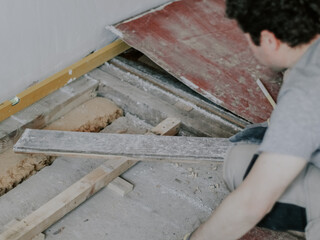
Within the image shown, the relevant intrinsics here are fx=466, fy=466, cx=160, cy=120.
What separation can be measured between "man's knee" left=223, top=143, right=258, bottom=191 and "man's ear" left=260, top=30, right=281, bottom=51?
455 millimetres

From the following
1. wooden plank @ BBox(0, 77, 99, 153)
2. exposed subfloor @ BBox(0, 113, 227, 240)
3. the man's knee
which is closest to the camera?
the man's knee

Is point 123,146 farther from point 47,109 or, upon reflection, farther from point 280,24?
point 280,24

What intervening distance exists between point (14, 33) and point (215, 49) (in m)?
1.33

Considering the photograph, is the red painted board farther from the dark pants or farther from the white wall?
the dark pants

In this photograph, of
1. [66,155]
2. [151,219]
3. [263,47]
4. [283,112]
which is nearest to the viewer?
[283,112]

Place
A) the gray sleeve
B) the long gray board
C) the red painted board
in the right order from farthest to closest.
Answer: the red painted board, the long gray board, the gray sleeve

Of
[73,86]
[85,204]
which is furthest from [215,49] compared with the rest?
[85,204]

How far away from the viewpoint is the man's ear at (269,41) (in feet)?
5.05

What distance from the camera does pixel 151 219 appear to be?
2.29 m

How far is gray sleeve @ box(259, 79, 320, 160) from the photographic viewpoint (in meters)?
1.40

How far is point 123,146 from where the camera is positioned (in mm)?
2475

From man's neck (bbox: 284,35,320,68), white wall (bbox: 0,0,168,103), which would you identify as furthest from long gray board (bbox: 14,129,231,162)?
man's neck (bbox: 284,35,320,68)

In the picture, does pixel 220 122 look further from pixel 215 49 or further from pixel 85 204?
pixel 85 204

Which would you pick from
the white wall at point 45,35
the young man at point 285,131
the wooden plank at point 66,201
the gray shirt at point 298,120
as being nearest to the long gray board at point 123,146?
the wooden plank at point 66,201
